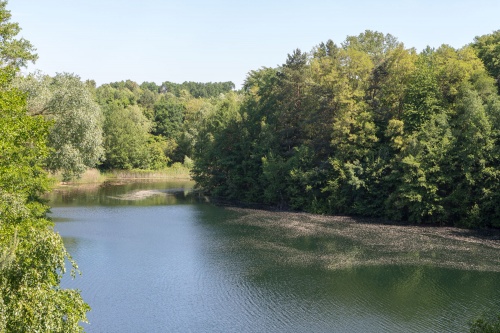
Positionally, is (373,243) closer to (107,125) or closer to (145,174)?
(145,174)

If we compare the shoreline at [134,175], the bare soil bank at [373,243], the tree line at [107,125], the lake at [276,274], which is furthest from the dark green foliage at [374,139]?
the shoreline at [134,175]

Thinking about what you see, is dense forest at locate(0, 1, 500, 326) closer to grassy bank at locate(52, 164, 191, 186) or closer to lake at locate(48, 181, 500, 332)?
lake at locate(48, 181, 500, 332)

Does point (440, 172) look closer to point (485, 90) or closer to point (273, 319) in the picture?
point (485, 90)

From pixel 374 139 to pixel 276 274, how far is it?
23.6 meters

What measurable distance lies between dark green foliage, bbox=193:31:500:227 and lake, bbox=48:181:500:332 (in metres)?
3.16

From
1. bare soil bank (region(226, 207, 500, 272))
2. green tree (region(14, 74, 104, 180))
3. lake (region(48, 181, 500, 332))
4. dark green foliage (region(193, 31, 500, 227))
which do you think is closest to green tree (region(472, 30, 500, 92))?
dark green foliage (region(193, 31, 500, 227))

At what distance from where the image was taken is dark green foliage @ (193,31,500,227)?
43281mm

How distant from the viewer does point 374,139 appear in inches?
1953

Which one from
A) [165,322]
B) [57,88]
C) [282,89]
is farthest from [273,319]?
[282,89]

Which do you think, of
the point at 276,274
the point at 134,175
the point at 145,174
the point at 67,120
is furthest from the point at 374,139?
the point at 134,175

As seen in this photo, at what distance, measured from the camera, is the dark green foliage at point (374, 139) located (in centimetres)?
4328

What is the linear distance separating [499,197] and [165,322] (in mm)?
30282

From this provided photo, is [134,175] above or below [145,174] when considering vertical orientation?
below

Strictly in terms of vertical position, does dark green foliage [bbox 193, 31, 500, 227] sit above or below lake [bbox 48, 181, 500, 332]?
above
